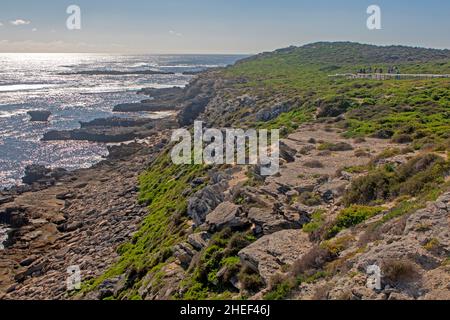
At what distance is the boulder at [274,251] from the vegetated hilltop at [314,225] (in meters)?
0.04

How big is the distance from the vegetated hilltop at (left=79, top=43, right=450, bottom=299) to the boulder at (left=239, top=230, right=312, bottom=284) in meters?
0.04

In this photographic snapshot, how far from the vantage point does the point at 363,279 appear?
10.2 m

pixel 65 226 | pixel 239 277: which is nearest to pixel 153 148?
pixel 65 226

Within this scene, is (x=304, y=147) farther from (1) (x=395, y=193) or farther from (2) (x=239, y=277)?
(2) (x=239, y=277)

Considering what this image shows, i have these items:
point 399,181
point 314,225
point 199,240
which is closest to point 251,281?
point 314,225

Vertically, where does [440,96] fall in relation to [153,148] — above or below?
above

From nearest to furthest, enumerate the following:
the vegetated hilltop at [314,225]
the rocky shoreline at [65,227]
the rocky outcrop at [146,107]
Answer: the vegetated hilltop at [314,225] → the rocky shoreline at [65,227] → the rocky outcrop at [146,107]

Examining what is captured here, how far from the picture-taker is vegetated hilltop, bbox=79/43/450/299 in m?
10.7

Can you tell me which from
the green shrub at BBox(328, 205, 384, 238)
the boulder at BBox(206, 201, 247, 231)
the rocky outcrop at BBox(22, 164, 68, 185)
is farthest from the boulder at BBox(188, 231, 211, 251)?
the rocky outcrop at BBox(22, 164, 68, 185)

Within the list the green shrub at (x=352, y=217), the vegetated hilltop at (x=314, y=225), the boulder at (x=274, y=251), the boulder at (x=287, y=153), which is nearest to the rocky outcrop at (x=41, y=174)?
the vegetated hilltop at (x=314, y=225)

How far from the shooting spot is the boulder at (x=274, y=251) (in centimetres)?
1313

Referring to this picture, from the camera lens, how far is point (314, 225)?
15.2 meters

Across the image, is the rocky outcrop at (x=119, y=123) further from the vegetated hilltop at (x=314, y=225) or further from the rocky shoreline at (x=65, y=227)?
the vegetated hilltop at (x=314, y=225)

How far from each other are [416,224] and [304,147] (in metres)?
15.6
